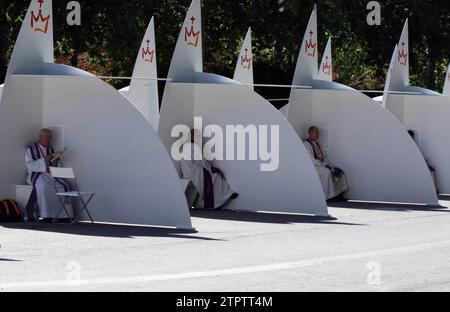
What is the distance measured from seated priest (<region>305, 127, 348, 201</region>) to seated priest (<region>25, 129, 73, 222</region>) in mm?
5901

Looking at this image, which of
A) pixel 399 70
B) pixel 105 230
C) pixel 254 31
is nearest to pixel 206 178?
pixel 105 230

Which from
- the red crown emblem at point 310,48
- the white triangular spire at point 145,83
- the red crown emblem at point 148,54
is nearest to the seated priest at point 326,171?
the red crown emblem at point 310,48

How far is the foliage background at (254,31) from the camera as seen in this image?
107 feet

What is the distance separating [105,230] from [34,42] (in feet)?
9.35

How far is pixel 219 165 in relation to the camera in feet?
63.6

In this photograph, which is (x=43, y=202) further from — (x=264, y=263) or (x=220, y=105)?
(x=264, y=263)

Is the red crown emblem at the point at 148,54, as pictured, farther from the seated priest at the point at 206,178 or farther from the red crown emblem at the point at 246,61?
the seated priest at the point at 206,178

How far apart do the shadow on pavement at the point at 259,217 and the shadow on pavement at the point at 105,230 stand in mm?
2217

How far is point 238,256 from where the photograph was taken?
12875 millimetres

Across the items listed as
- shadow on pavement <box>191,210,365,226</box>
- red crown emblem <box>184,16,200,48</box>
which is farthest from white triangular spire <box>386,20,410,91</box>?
shadow on pavement <box>191,210,365,226</box>

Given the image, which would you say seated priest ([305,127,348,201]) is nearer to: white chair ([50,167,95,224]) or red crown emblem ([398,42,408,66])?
red crown emblem ([398,42,408,66])

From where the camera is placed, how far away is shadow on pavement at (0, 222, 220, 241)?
49.5ft

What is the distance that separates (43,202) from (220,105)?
12.4 ft
